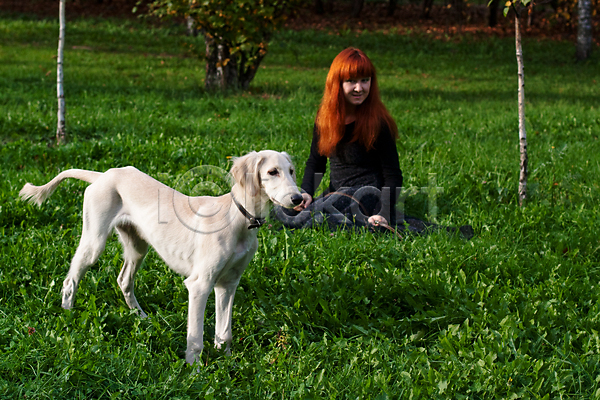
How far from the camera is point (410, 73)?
17.4m

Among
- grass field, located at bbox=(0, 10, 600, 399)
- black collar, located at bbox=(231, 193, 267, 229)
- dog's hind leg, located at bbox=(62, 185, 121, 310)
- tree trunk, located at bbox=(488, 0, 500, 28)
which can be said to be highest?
tree trunk, located at bbox=(488, 0, 500, 28)

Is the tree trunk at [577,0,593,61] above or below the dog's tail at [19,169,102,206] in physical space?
above

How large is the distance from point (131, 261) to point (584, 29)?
2175 centimetres

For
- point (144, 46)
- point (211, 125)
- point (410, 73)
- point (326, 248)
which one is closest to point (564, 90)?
point (410, 73)

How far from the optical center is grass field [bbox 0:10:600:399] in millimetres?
2637

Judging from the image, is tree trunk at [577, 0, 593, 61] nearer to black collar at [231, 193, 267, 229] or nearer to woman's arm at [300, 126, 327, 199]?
woman's arm at [300, 126, 327, 199]

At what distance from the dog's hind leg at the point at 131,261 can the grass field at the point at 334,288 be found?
0.32 feet

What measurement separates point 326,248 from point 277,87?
9058mm

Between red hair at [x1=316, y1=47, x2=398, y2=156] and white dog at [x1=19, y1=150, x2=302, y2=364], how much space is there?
5.85 feet

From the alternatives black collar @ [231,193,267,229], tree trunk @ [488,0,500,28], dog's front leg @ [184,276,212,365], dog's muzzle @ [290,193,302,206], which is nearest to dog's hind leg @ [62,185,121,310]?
dog's front leg @ [184,276,212,365]

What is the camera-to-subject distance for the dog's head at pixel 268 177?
2521 millimetres

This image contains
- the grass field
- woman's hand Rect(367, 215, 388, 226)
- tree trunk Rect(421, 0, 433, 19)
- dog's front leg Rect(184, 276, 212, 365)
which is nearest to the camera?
the grass field

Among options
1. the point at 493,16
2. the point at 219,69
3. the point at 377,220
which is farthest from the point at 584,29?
the point at 377,220

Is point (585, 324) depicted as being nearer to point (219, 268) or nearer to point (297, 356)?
point (297, 356)
